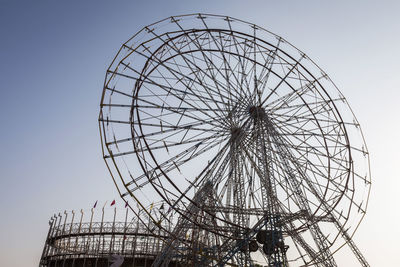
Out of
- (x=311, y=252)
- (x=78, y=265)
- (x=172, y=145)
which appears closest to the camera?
(x=172, y=145)

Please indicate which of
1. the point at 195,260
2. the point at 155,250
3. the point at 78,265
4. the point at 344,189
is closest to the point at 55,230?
the point at 78,265

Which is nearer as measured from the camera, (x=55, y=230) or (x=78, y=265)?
(x=78, y=265)

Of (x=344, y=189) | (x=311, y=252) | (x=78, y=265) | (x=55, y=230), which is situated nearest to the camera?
(x=344, y=189)

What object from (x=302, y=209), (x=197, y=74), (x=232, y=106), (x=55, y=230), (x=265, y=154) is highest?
(x=55, y=230)

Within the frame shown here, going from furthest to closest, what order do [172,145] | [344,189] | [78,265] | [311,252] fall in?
1. [78,265]
2. [311,252]
3. [344,189]
4. [172,145]

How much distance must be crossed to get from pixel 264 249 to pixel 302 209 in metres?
3.22

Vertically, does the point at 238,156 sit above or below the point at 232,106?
below

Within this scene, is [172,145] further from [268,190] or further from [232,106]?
[268,190]

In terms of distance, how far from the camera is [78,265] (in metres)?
39.1

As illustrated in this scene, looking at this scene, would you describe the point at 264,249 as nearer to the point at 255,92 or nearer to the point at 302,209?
the point at 302,209

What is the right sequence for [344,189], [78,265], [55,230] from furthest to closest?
[55,230]
[78,265]
[344,189]

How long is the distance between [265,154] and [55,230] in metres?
37.9

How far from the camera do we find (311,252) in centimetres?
2067

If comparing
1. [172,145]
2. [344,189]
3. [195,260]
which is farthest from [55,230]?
[344,189]
